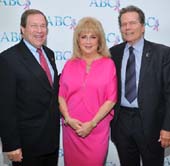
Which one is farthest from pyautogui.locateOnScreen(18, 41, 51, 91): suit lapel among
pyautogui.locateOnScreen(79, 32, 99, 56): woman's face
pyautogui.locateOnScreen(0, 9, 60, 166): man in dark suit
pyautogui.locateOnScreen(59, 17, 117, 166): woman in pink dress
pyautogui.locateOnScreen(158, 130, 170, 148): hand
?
pyautogui.locateOnScreen(158, 130, 170, 148): hand

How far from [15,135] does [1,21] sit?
39.8 inches

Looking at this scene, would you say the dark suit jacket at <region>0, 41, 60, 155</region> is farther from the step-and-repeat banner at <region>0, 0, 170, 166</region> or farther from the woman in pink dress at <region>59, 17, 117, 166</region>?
the step-and-repeat banner at <region>0, 0, 170, 166</region>

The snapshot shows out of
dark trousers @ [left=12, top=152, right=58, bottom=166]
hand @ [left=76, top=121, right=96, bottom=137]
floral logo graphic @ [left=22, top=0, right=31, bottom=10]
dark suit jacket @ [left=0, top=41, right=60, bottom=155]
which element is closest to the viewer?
dark suit jacket @ [left=0, top=41, right=60, bottom=155]

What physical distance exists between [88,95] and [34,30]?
520 millimetres

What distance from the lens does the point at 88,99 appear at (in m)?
2.04

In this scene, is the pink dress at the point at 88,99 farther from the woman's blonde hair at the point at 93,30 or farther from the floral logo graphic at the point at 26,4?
the floral logo graphic at the point at 26,4

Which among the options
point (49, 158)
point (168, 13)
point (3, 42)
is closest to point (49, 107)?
point (49, 158)

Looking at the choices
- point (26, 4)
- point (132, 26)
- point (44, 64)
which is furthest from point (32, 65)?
point (26, 4)

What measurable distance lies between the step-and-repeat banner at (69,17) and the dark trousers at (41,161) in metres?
0.80

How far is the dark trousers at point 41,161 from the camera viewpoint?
1.93m

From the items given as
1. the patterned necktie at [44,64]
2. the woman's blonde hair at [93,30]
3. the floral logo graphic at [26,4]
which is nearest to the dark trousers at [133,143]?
the woman's blonde hair at [93,30]

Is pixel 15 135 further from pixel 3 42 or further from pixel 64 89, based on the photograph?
pixel 3 42

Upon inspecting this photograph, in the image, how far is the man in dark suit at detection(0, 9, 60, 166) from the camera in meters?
1.79

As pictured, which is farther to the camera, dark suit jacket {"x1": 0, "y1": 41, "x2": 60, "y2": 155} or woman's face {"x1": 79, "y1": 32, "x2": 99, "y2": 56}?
woman's face {"x1": 79, "y1": 32, "x2": 99, "y2": 56}
